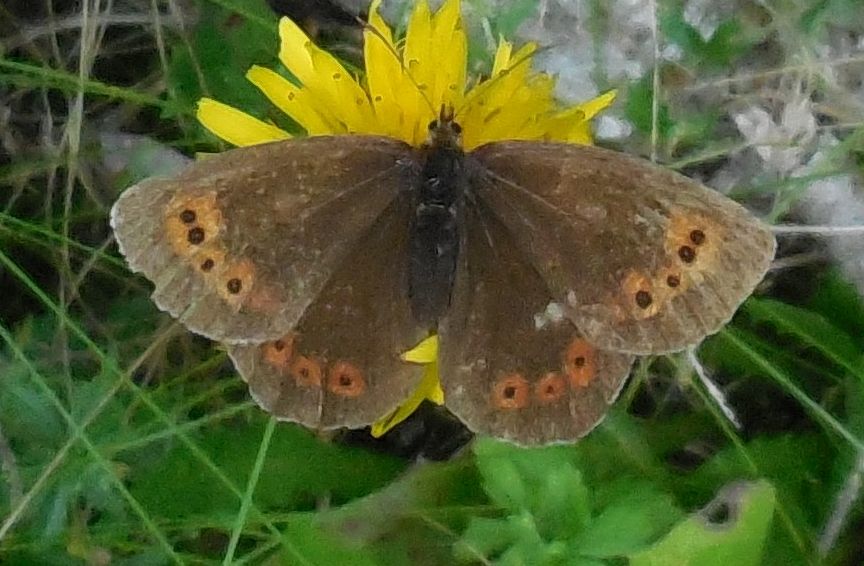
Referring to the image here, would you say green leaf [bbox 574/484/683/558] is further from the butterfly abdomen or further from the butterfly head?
the butterfly head

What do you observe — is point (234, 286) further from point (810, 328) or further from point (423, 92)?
point (810, 328)

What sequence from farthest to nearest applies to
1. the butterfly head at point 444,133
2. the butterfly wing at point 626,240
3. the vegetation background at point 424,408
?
the vegetation background at point 424,408, the butterfly head at point 444,133, the butterfly wing at point 626,240

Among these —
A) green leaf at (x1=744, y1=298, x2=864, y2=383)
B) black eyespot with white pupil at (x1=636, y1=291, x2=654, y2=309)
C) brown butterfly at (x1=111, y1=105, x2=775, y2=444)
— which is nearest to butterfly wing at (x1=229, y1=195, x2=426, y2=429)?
brown butterfly at (x1=111, y1=105, x2=775, y2=444)

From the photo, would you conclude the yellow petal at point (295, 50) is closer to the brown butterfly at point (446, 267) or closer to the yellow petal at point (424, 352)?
the brown butterfly at point (446, 267)

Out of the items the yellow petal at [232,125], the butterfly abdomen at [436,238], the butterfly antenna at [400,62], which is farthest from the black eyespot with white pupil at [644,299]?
the yellow petal at [232,125]

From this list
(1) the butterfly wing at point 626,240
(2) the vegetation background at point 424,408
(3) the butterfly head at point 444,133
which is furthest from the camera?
(2) the vegetation background at point 424,408

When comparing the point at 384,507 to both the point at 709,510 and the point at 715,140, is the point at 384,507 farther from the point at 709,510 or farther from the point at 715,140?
the point at 715,140
